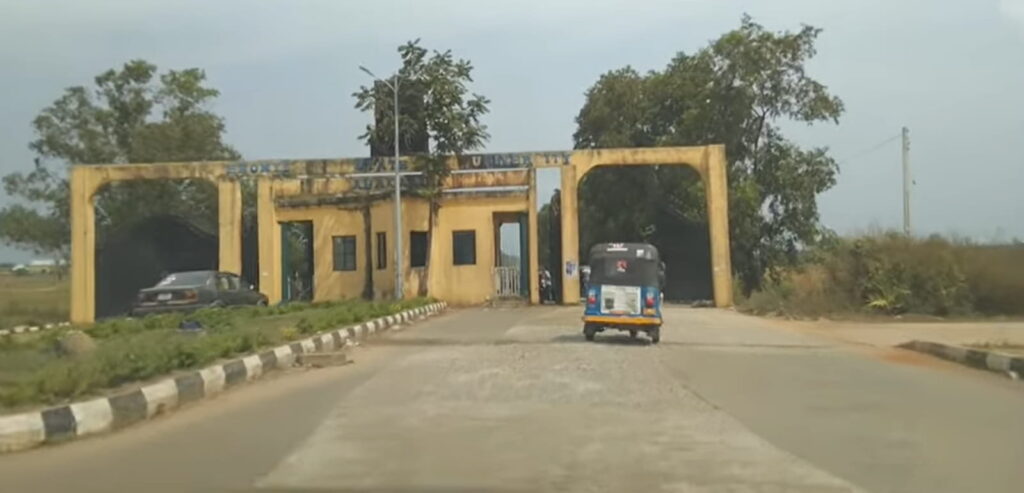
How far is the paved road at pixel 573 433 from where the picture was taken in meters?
7.32

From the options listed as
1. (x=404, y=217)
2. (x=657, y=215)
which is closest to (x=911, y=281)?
(x=657, y=215)

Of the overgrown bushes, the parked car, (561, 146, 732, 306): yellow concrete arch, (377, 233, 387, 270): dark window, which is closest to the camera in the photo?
the parked car

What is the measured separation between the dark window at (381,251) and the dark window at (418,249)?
959mm

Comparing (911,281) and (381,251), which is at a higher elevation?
(381,251)

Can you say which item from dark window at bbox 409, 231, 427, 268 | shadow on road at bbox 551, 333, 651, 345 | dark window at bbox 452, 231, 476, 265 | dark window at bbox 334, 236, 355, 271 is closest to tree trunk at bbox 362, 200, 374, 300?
dark window at bbox 334, 236, 355, 271

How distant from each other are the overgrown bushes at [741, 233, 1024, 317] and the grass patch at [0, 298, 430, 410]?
53.2 feet

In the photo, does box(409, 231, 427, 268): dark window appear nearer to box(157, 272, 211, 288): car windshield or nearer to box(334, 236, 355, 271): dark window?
box(334, 236, 355, 271): dark window

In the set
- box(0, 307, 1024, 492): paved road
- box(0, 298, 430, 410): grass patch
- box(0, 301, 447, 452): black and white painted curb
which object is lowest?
box(0, 307, 1024, 492): paved road

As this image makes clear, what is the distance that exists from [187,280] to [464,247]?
47.2ft

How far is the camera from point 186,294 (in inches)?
993

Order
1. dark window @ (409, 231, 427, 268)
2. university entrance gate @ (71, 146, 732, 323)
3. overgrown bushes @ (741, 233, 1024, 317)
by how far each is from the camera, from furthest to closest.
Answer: dark window @ (409, 231, 427, 268) < university entrance gate @ (71, 146, 732, 323) < overgrown bushes @ (741, 233, 1024, 317)

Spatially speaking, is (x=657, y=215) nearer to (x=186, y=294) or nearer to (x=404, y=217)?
(x=404, y=217)

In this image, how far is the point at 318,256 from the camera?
129 ft

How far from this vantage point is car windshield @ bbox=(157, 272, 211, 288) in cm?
2570
